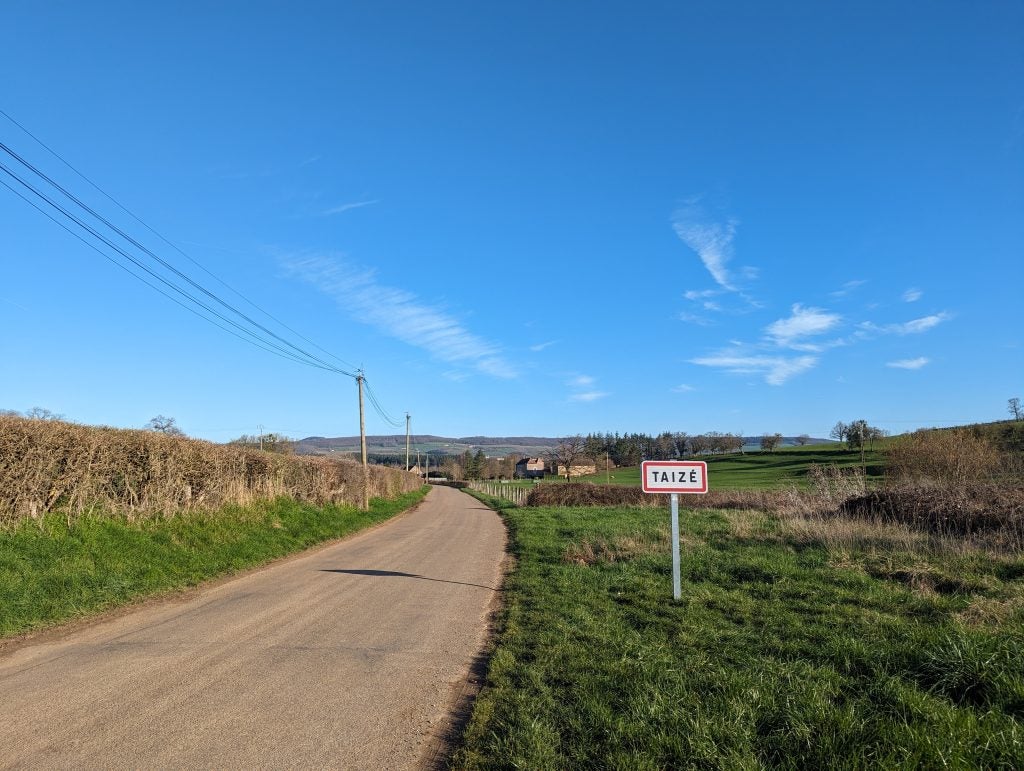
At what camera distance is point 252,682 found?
18.1 ft

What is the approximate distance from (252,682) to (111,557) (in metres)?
6.70

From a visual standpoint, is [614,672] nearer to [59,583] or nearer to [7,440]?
[59,583]

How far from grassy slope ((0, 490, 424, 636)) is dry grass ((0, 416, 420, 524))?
38 centimetres

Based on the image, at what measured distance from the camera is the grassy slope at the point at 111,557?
26.8ft

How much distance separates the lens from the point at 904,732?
3.83m

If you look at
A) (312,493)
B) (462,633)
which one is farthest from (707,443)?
(462,633)

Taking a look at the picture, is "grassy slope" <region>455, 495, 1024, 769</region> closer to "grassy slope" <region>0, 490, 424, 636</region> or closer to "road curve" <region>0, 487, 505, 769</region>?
"road curve" <region>0, 487, 505, 769</region>

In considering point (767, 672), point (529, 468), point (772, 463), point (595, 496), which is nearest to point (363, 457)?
point (595, 496)

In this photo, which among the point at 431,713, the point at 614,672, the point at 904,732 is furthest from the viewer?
the point at 614,672

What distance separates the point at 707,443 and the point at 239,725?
147 m

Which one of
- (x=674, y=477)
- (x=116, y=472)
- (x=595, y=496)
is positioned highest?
(x=116, y=472)

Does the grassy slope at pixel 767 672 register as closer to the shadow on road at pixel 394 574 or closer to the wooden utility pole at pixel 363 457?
the shadow on road at pixel 394 574

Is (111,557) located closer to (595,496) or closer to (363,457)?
(363,457)

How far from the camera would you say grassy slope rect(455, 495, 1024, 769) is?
3.83 metres
